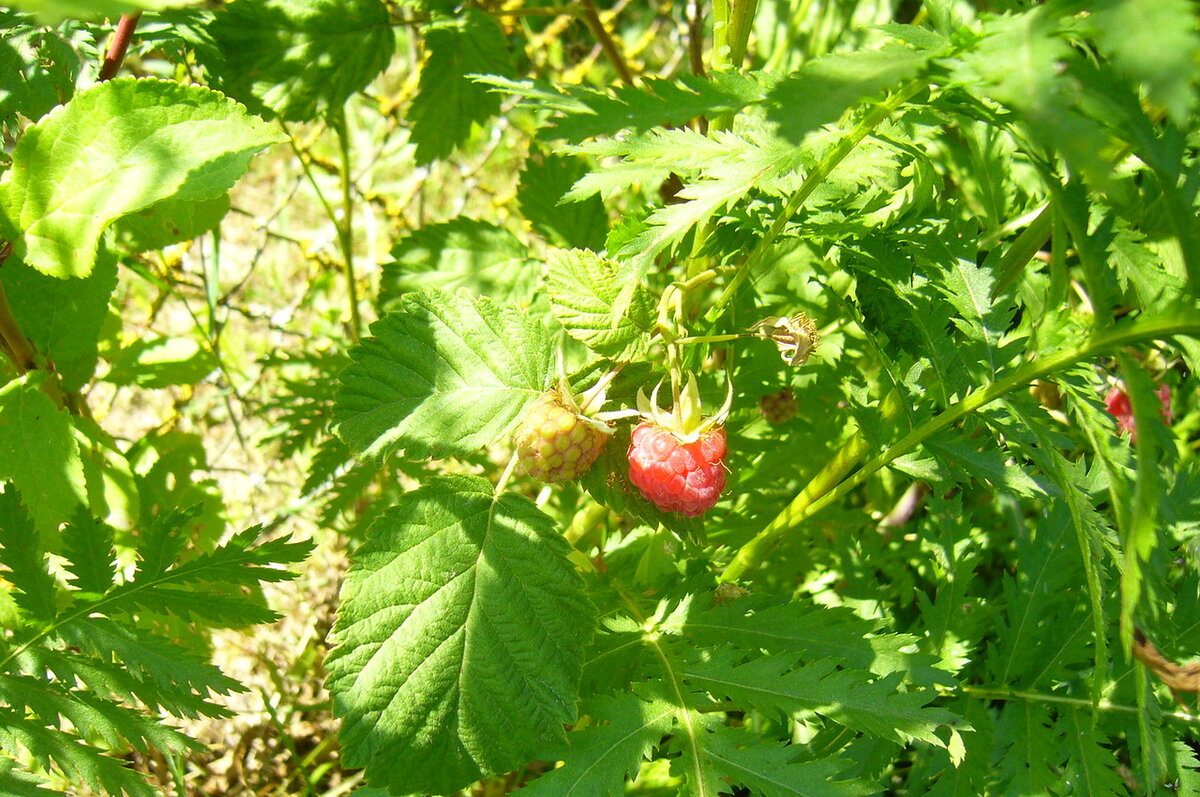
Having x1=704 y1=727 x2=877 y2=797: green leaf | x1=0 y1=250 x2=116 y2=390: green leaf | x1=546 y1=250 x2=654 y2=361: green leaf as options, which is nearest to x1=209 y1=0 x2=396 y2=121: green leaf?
x1=0 y1=250 x2=116 y2=390: green leaf

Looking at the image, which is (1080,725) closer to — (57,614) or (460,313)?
(460,313)

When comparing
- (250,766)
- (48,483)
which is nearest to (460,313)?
(48,483)

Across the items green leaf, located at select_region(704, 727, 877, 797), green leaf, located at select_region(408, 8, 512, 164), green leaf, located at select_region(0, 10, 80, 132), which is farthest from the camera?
green leaf, located at select_region(408, 8, 512, 164)

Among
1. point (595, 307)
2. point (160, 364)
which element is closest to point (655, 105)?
point (595, 307)

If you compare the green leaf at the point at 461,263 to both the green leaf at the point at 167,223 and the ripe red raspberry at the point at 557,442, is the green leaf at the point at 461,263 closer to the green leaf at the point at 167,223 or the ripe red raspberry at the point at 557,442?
the green leaf at the point at 167,223

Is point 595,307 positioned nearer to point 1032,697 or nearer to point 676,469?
point 676,469

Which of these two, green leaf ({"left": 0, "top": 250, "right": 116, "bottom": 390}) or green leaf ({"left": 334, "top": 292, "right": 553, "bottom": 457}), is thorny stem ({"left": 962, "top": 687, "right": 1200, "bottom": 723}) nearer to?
green leaf ({"left": 334, "top": 292, "right": 553, "bottom": 457})
